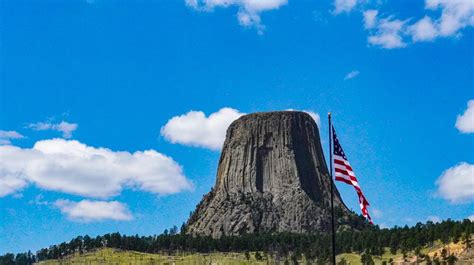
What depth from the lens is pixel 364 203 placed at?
139 feet

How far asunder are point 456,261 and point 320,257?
143 feet

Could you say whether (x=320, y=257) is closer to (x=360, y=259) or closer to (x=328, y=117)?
(x=360, y=259)

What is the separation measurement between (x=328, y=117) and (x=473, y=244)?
469ft

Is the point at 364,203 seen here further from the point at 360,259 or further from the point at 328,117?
the point at 360,259

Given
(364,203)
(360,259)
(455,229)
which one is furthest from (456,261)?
(364,203)

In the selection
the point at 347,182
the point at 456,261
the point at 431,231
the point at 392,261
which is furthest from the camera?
the point at 431,231

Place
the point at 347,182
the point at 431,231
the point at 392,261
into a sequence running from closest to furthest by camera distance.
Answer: the point at 347,182 < the point at 392,261 < the point at 431,231

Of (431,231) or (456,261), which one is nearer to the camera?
(456,261)

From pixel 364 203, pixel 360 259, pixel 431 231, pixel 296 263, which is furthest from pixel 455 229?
pixel 364 203

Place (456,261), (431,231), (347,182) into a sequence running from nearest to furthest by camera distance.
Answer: (347,182) < (456,261) < (431,231)

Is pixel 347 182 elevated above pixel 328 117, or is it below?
below

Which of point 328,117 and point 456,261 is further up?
point 328,117

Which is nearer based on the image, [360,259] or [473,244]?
[473,244]

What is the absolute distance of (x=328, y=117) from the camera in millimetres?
41281
